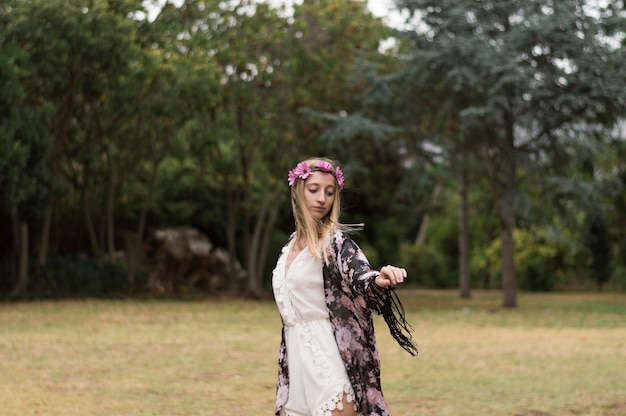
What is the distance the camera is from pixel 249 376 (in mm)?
9820

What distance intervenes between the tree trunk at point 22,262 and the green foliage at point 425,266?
1594 cm

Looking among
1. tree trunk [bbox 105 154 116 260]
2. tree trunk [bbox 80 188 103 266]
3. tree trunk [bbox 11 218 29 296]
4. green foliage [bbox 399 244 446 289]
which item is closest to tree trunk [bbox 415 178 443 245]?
green foliage [bbox 399 244 446 289]

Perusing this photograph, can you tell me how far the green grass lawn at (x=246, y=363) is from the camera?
26.3ft

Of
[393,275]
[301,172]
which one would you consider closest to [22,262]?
[301,172]

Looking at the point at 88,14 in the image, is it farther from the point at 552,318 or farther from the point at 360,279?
the point at 360,279

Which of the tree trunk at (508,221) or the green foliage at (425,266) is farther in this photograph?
the green foliage at (425,266)

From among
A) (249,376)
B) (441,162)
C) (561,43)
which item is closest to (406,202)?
(441,162)

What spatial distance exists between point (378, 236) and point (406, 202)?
1.51 meters

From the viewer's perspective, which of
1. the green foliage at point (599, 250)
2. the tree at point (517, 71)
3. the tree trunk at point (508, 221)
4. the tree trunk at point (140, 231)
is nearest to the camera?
the tree at point (517, 71)

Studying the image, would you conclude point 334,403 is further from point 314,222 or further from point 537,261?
point 537,261

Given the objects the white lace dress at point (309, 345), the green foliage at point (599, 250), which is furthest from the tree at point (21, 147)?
the green foliage at point (599, 250)

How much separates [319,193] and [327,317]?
1.81 ft

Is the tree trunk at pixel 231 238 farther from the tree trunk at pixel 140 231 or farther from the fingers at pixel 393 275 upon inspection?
the fingers at pixel 393 275

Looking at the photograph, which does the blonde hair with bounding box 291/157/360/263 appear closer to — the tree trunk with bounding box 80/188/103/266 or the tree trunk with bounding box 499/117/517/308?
the tree trunk with bounding box 499/117/517/308
